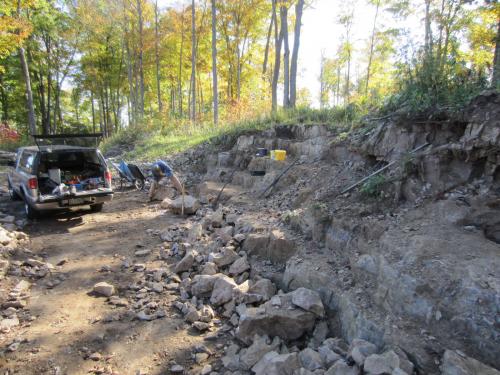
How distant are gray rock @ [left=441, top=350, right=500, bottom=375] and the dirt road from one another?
238cm

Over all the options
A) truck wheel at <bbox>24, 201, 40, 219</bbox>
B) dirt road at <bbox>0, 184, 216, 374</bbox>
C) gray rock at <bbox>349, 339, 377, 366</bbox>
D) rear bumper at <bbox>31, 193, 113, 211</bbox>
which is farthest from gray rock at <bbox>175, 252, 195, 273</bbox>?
truck wheel at <bbox>24, 201, 40, 219</bbox>

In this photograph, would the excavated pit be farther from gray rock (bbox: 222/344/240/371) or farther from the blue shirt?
the blue shirt

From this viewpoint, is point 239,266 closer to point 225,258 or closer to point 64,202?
point 225,258

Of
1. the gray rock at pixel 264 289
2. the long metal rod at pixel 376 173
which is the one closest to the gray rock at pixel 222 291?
the gray rock at pixel 264 289

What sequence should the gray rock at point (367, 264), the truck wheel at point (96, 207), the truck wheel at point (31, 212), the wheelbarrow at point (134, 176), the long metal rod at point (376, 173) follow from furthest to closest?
the wheelbarrow at point (134, 176) < the truck wheel at point (96, 207) < the truck wheel at point (31, 212) < the long metal rod at point (376, 173) < the gray rock at point (367, 264)

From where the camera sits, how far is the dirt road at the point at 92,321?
3.39 meters

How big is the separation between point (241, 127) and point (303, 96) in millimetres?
29181

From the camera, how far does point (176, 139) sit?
16.3 m

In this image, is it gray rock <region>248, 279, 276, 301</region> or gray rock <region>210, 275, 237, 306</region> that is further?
gray rock <region>210, 275, 237, 306</region>

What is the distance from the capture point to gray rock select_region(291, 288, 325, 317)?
3.56 meters

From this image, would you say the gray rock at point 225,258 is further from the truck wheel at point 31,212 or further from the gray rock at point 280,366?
the truck wheel at point 31,212

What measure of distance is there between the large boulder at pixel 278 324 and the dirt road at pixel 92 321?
0.54 meters

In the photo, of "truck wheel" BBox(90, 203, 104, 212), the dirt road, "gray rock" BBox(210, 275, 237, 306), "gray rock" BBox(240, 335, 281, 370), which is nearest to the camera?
"gray rock" BBox(240, 335, 281, 370)

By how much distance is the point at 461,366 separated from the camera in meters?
2.40
